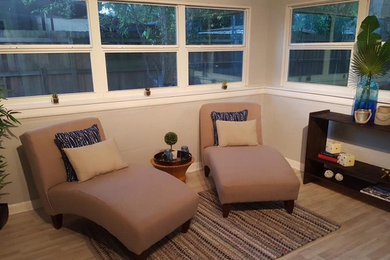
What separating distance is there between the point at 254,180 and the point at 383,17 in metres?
1.97

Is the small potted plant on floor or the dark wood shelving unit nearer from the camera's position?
the dark wood shelving unit

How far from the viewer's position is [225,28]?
12.5ft

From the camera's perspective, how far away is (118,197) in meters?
2.20

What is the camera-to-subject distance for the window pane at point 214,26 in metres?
3.55

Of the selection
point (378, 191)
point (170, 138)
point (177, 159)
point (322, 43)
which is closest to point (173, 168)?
point (177, 159)

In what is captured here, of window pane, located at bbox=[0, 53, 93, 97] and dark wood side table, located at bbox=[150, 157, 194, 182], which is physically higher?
window pane, located at bbox=[0, 53, 93, 97]

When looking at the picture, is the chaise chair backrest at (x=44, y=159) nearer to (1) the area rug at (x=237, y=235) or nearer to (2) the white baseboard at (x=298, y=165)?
(1) the area rug at (x=237, y=235)

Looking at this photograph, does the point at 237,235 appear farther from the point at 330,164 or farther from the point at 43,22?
the point at 43,22

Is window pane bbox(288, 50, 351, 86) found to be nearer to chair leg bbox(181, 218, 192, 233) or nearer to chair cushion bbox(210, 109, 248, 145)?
chair cushion bbox(210, 109, 248, 145)

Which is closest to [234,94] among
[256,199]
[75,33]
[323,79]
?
[323,79]

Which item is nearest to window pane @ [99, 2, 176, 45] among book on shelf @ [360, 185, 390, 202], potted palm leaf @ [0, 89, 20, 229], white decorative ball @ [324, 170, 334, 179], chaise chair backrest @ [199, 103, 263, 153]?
chaise chair backrest @ [199, 103, 263, 153]

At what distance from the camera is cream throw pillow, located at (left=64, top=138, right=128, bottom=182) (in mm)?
2475

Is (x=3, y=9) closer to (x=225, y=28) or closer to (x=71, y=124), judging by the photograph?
(x=71, y=124)

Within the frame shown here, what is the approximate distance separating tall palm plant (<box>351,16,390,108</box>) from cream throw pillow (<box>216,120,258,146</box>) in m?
1.08
